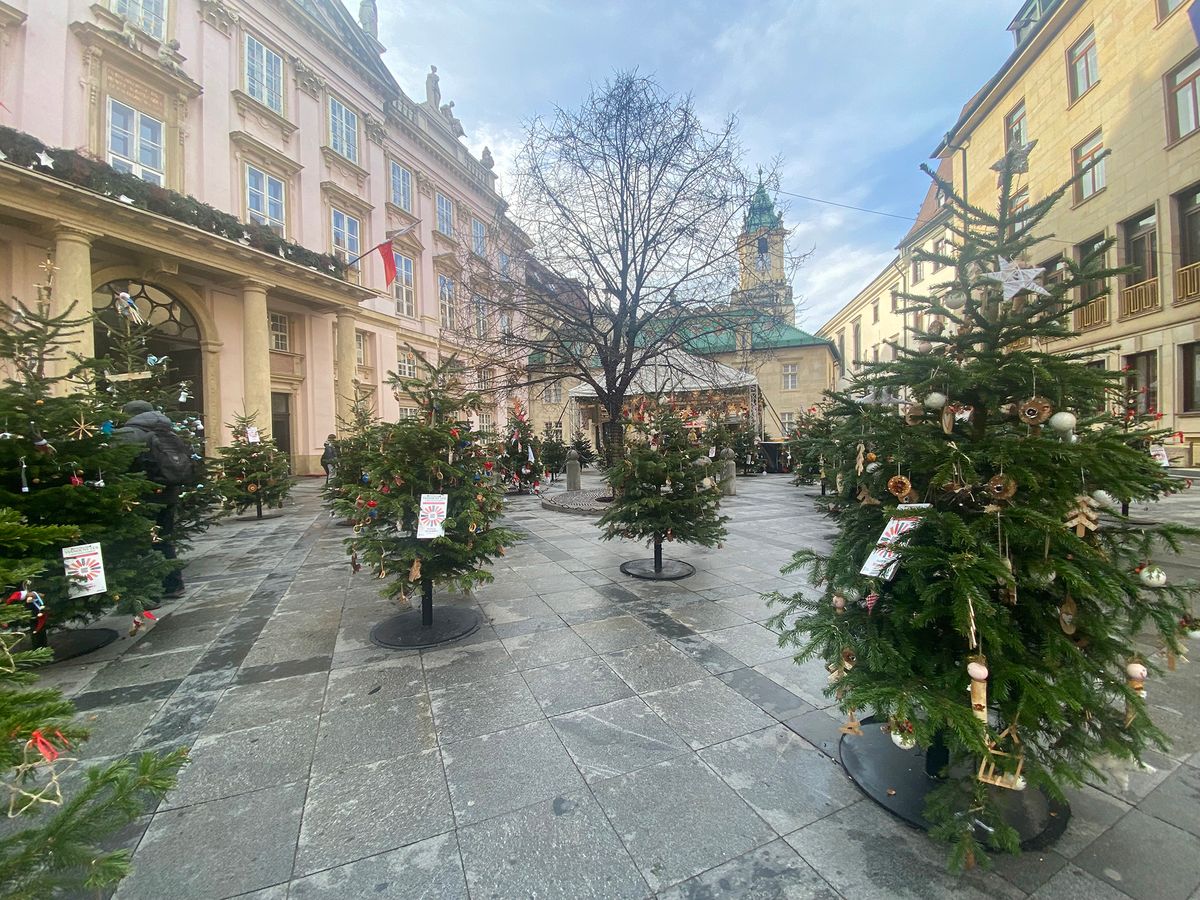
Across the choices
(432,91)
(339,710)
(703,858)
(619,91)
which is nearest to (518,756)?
(703,858)

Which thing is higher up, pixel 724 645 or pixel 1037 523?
pixel 1037 523

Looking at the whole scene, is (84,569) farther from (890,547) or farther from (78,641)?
(890,547)

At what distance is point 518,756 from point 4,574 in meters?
2.24

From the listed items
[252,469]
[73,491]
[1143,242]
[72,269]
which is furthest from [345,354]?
[1143,242]

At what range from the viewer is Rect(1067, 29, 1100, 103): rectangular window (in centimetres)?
1675

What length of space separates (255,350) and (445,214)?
16917 mm

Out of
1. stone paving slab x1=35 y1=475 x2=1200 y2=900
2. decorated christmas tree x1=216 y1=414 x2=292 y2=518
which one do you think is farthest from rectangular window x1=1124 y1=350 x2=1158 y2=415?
decorated christmas tree x1=216 y1=414 x2=292 y2=518

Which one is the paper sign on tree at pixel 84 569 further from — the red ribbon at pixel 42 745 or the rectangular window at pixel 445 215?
the rectangular window at pixel 445 215

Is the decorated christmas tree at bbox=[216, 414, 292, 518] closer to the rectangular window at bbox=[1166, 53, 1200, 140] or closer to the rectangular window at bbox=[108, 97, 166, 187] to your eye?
the rectangular window at bbox=[108, 97, 166, 187]

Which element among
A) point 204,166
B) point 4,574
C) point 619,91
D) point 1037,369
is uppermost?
point 204,166

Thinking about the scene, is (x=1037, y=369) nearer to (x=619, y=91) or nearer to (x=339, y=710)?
(x=339, y=710)

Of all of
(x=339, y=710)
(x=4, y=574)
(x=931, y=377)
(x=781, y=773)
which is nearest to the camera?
(x=4, y=574)

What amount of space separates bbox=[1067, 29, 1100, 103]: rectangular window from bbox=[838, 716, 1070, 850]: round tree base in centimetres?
2440

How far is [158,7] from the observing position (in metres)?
17.4
